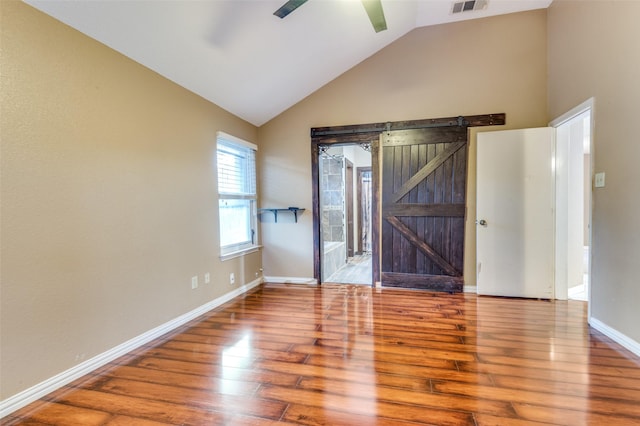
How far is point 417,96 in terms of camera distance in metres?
3.99

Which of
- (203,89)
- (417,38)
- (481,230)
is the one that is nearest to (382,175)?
(481,230)

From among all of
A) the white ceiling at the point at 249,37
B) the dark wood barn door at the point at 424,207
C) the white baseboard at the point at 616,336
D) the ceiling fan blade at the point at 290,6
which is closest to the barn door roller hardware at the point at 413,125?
the dark wood barn door at the point at 424,207

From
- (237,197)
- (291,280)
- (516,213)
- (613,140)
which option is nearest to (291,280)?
(291,280)

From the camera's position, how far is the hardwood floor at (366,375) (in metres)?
1.68

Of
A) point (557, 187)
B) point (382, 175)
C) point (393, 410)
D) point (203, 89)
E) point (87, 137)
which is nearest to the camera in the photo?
point (393, 410)

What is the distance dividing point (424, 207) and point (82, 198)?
3.57 meters

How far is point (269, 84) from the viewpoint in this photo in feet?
12.1

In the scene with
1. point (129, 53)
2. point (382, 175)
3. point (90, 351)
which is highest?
point (129, 53)

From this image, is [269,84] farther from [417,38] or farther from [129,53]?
[417,38]

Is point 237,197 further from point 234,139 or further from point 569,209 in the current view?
point 569,209

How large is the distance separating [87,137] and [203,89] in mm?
1371

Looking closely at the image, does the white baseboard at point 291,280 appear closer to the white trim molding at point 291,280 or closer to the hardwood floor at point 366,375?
the white trim molding at point 291,280

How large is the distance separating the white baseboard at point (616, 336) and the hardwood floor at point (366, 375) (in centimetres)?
6

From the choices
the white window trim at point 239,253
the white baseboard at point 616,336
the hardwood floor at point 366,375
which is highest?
the white window trim at point 239,253
